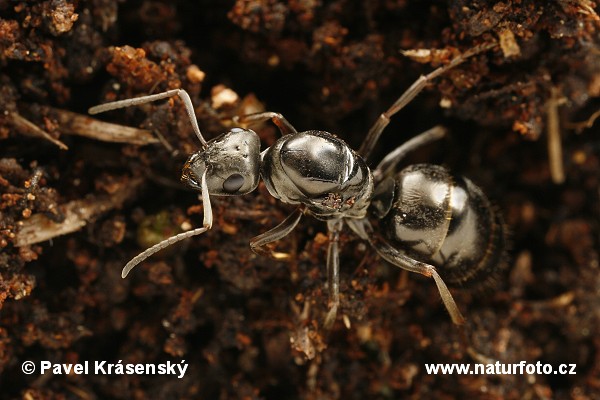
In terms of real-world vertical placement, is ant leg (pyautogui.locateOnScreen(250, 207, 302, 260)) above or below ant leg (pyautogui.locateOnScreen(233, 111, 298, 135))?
below

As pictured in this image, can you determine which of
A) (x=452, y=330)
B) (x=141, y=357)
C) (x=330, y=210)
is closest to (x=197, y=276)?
(x=141, y=357)

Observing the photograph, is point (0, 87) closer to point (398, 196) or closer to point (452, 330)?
point (398, 196)

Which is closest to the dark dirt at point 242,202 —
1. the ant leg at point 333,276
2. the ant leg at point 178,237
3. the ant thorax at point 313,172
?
the ant leg at point 333,276

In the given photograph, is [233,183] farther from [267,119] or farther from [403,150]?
[403,150]

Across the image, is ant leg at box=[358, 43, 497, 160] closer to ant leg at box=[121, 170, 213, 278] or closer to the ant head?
the ant head

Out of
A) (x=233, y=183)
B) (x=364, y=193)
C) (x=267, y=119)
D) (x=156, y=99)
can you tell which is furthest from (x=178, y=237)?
(x=364, y=193)

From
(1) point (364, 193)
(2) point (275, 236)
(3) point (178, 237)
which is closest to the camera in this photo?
(3) point (178, 237)

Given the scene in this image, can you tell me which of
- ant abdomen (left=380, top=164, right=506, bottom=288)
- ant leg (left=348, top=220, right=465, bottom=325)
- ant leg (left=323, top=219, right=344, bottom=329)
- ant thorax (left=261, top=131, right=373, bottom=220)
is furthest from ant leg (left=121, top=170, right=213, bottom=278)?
ant abdomen (left=380, top=164, right=506, bottom=288)
